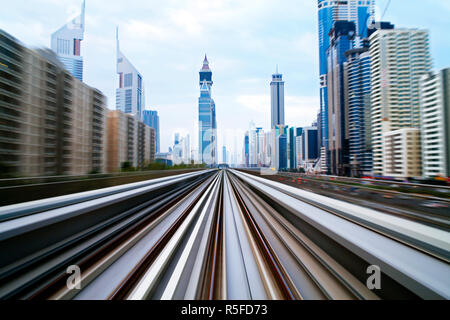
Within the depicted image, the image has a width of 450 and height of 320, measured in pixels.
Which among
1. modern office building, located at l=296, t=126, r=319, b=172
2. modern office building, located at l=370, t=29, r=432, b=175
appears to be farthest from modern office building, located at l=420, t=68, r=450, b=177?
modern office building, located at l=296, t=126, r=319, b=172

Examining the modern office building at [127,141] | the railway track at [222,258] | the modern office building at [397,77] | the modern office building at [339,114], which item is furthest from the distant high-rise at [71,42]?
the modern office building at [339,114]

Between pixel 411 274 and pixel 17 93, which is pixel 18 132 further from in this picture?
pixel 411 274

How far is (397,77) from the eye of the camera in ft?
17.7

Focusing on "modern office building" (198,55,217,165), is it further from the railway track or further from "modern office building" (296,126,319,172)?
the railway track

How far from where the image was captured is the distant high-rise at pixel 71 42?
3.28 meters

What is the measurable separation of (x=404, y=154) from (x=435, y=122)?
0.94 meters

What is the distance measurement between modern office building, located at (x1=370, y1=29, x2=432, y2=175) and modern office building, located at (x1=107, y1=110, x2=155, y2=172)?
2742 centimetres

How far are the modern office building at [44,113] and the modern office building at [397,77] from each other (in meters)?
16.3

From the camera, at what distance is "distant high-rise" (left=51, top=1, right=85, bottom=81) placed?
3.28 m

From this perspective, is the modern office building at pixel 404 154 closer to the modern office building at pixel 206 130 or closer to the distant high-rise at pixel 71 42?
the distant high-rise at pixel 71 42

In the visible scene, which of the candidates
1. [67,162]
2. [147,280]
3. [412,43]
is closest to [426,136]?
[412,43]

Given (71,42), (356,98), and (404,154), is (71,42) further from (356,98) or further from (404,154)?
(356,98)

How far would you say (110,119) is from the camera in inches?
1249
